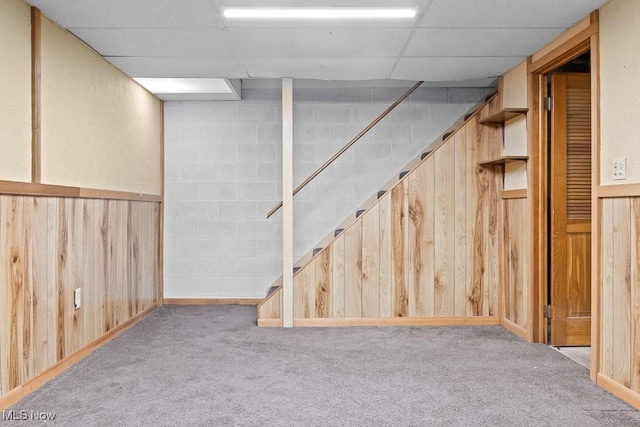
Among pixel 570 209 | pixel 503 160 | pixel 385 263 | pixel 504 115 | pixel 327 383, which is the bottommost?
pixel 327 383

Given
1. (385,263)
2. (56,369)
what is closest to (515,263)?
(385,263)

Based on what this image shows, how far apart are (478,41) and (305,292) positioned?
2.45 metres

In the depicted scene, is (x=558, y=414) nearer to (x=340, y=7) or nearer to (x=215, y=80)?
(x=340, y=7)

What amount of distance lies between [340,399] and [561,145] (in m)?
2.48

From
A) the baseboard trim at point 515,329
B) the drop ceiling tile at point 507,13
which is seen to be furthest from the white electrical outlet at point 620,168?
the baseboard trim at point 515,329

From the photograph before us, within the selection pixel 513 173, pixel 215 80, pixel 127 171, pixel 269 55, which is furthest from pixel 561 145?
pixel 127 171

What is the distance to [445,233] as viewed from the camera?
4316 mm

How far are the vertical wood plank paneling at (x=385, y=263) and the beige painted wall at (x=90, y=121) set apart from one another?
230 centimetres

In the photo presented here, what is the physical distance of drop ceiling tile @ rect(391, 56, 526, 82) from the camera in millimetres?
3752

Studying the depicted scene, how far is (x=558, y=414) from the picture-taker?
241 cm

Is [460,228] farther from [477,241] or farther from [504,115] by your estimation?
[504,115]

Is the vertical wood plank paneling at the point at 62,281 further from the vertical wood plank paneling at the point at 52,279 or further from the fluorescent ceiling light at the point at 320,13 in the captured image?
the fluorescent ceiling light at the point at 320,13

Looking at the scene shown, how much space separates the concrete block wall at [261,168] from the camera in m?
5.17

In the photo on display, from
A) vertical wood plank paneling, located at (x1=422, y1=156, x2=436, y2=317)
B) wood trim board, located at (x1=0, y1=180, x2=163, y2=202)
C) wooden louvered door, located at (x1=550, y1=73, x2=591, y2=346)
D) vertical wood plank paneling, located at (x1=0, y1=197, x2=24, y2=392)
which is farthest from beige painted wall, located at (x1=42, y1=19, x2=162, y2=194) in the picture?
wooden louvered door, located at (x1=550, y1=73, x2=591, y2=346)
